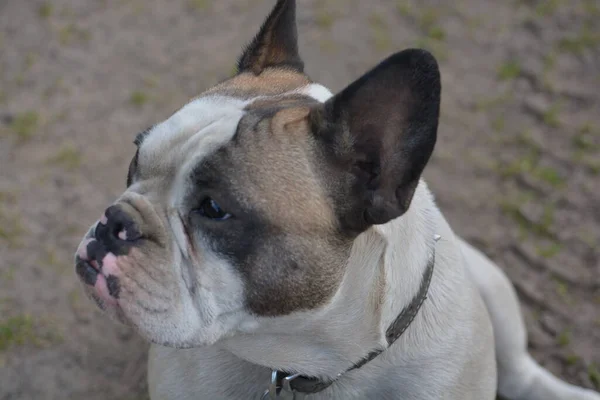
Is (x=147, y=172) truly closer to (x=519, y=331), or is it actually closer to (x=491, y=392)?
(x=491, y=392)

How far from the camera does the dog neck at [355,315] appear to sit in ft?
7.05

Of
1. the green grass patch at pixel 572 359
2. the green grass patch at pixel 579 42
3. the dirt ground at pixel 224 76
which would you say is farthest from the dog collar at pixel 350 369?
the green grass patch at pixel 579 42

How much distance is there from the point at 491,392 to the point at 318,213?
1172 millimetres

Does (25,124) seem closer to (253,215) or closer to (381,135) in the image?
(253,215)

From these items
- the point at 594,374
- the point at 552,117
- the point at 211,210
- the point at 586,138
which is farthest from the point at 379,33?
the point at 211,210

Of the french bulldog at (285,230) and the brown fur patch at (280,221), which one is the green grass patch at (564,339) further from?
the brown fur patch at (280,221)

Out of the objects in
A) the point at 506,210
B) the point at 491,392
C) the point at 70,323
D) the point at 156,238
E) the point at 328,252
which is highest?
the point at 156,238

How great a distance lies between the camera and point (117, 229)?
6.79 ft

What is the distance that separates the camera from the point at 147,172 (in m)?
2.22

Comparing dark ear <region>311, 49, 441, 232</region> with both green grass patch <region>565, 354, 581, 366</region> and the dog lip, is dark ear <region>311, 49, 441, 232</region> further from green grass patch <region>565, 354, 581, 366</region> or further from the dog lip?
green grass patch <region>565, 354, 581, 366</region>

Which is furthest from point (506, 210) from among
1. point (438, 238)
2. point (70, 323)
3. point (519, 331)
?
point (70, 323)

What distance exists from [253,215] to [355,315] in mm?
475

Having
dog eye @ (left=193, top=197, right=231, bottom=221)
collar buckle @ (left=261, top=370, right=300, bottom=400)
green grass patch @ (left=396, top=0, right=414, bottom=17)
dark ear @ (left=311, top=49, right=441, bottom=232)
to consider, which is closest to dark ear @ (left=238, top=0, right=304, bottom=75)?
dark ear @ (left=311, top=49, right=441, bottom=232)

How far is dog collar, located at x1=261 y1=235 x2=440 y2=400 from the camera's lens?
2297 mm
